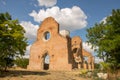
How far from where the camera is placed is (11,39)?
20.2m

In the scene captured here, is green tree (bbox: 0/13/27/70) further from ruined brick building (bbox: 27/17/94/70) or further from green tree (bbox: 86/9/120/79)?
ruined brick building (bbox: 27/17/94/70)

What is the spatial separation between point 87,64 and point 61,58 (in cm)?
1816

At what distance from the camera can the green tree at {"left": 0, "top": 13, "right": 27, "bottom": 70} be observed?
1964 cm

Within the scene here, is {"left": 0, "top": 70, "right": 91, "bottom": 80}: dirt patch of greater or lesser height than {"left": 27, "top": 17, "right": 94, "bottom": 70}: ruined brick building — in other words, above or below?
below

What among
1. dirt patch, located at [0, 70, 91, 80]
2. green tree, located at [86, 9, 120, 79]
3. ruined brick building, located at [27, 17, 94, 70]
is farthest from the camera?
ruined brick building, located at [27, 17, 94, 70]

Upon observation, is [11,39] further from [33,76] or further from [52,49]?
[52,49]

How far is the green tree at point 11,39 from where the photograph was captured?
19.6 meters

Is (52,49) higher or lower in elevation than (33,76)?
higher

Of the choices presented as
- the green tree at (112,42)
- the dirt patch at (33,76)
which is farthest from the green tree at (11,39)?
the green tree at (112,42)

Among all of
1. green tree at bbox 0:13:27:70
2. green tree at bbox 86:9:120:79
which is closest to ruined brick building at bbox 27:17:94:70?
green tree at bbox 86:9:120:79

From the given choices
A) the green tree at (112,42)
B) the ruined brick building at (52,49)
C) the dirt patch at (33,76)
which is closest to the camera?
the dirt patch at (33,76)

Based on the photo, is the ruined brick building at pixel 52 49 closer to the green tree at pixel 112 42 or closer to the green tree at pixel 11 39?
the green tree at pixel 112 42

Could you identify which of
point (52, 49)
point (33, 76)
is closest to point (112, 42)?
point (33, 76)

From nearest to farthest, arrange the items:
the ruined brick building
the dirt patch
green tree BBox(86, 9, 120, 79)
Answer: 1. the dirt patch
2. green tree BBox(86, 9, 120, 79)
3. the ruined brick building
